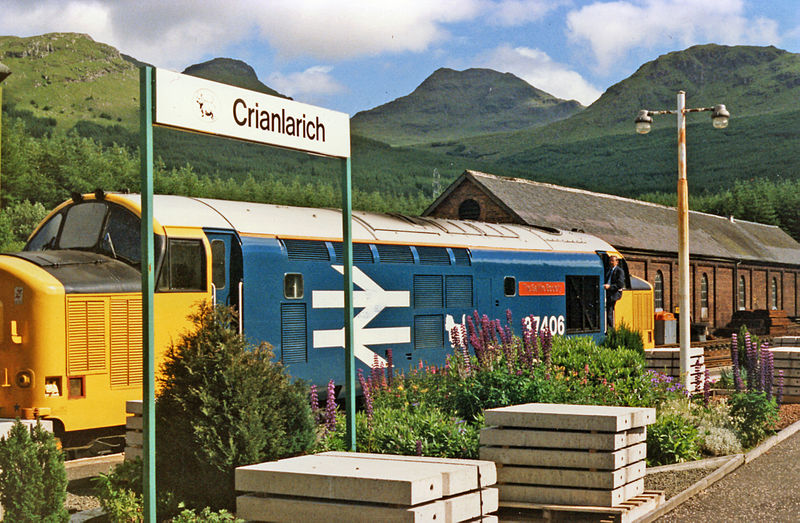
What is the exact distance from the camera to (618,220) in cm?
4706

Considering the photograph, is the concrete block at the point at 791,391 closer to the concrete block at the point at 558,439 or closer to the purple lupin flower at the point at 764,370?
the purple lupin flower at the point at 764,370

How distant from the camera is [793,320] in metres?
58.7

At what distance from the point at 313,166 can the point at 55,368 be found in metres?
175

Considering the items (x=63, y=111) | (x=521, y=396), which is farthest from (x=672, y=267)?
(x=63, y=111)

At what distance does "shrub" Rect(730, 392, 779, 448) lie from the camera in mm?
12586

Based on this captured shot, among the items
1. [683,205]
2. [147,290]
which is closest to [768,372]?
[683,205]

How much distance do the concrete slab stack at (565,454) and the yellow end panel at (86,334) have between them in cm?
541

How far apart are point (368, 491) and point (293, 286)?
8799mm

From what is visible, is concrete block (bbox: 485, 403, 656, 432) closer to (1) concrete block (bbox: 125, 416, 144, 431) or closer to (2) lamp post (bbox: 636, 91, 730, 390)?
(1) concrete block (bbox: 125, 416, 144, 431)

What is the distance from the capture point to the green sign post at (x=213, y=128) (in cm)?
584

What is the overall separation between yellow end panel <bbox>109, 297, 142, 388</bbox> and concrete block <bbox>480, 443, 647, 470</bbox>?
5286 millimetres

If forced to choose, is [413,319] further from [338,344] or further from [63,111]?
[63,111]

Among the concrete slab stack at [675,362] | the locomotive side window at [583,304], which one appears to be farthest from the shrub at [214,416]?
the locomotive side window at [583,304]

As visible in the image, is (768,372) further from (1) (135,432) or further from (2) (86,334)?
(1) (135,432)
